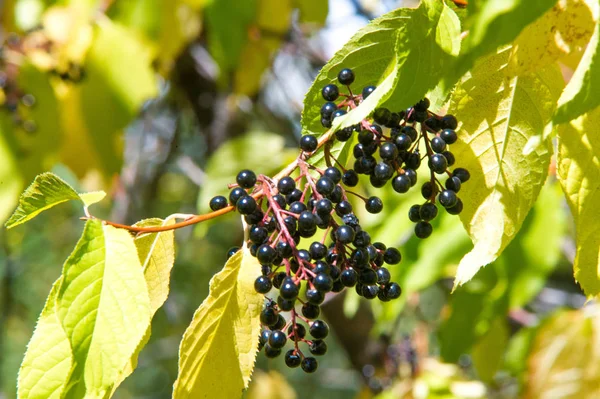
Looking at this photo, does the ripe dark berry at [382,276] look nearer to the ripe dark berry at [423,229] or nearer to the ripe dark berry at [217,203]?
the ripe dark berry at [423,229]

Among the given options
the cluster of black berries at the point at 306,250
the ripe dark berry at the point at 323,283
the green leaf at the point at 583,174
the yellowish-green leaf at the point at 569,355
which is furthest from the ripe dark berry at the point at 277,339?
the yellowish-green leaf at the point at 569,355

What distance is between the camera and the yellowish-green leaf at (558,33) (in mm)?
913

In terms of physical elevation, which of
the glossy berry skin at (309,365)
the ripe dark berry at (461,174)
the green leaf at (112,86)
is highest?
the green leaf at (112,86)

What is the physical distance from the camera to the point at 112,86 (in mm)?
2771

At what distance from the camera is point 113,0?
2939 mm

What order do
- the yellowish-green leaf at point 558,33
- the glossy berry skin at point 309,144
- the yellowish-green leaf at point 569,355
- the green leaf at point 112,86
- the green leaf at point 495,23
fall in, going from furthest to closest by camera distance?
the green leaf at point 112,86 < the yellowish-green leaf at point 569,355 < the glossy berry skin at point 309,144 < the yellowish-green leaf at point 558,33 < the green leaf at point 495,23

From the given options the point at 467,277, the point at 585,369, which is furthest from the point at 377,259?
the point at 585,369

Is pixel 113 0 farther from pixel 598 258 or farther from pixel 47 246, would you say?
pixel 47 246

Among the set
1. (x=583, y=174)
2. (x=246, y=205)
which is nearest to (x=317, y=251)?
(x=246, y=205)

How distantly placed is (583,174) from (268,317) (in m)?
0.52

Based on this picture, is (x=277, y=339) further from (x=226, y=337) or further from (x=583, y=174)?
(x=583, y=174)

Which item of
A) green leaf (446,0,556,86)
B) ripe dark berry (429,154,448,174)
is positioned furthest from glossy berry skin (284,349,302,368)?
green leaf (446,0,556,86)

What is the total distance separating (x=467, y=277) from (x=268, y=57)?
8.01ft

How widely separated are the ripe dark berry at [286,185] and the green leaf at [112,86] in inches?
72.6
